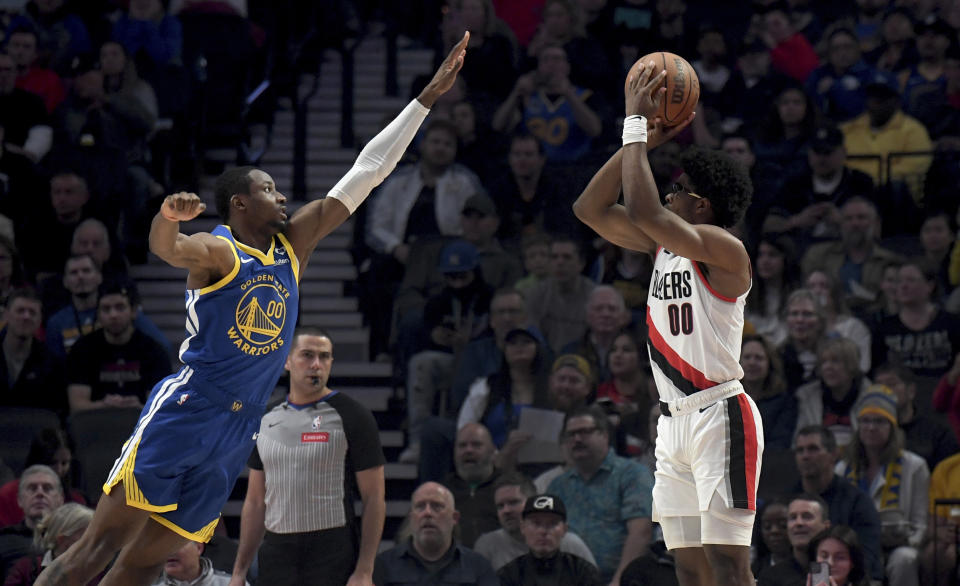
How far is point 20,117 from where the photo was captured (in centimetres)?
1215

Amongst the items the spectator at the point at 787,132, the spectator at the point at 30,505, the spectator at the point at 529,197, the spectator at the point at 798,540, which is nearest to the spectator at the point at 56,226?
the spectator at the point at 30,505

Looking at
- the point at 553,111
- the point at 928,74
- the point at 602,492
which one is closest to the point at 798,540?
the point at 602,492

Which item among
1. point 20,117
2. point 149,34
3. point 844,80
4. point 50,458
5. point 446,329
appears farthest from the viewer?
point 149,34

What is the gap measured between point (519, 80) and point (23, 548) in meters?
5.95

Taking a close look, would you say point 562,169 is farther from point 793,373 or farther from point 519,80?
point 793,373

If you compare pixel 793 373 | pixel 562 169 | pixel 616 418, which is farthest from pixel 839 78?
pixel 616 418

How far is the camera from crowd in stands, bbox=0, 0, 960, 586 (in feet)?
28.0

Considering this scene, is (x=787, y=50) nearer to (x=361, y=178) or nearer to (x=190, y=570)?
(x=190, y=570)

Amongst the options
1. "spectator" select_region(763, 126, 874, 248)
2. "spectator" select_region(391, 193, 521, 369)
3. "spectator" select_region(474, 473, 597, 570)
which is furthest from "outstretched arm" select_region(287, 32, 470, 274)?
"spectator" select_region(763, 126, 874, 248)

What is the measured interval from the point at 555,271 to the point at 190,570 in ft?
12.5

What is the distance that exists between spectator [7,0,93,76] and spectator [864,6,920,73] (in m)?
7.44

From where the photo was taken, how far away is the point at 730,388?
542 cm

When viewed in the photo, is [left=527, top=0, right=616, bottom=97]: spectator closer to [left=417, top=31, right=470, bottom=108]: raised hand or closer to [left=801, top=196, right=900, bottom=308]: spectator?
[left=801, top=196, right=900, bottom=308]: spectator

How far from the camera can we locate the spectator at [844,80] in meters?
12.6
